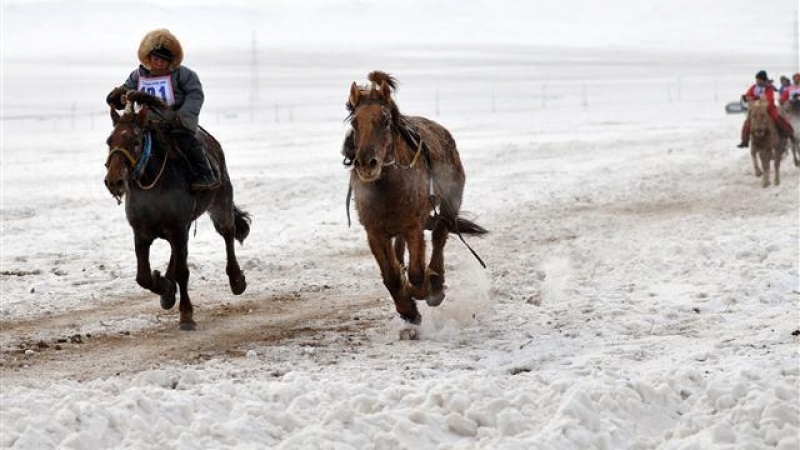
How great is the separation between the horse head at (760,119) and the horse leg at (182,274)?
14.9 metres

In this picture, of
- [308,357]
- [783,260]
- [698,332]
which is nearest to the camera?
[308,357]

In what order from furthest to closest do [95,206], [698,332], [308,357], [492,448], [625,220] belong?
[95,206] < [625,220] < [698,332] < [308,357] < [492,448]

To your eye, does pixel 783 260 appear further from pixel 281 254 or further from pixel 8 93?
pixel 8 93

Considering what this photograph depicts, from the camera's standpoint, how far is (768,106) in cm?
2325

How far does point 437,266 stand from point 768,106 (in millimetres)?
14004

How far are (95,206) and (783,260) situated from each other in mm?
11749

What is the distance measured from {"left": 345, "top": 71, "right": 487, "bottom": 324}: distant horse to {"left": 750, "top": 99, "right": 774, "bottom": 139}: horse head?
1335 cm

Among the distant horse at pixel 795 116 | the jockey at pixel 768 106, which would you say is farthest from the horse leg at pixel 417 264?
the distant horse at pixel 795 116

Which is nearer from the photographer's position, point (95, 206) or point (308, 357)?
point (308, 357)

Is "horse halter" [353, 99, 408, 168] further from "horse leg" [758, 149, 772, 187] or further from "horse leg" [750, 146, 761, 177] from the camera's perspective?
"horse leg" [750, 146, 761, 177]

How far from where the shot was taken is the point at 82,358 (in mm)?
9578

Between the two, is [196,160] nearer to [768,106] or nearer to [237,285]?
[237,285]

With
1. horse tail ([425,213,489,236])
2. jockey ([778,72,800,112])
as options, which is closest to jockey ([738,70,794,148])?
jockey ([778,72,800,112])

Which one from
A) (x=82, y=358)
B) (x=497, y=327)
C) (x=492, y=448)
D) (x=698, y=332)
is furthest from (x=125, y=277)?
(x=492, y=448)
